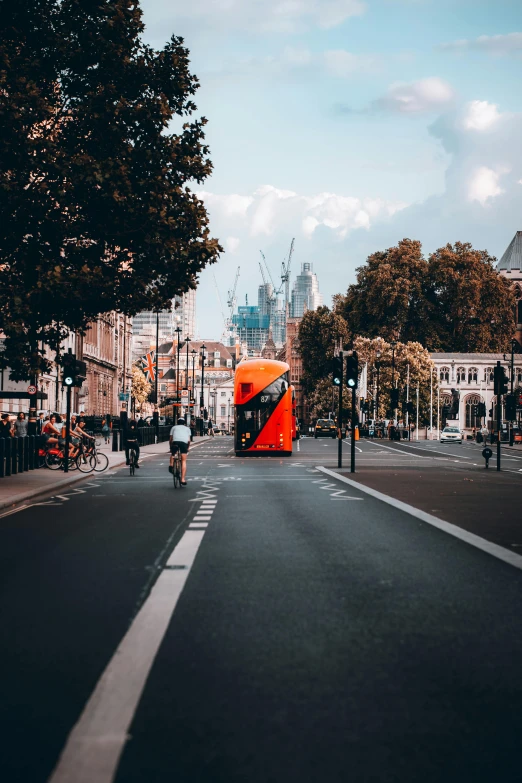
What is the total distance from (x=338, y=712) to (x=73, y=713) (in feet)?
4.08

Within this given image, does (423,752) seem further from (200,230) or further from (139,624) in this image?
(200,230)

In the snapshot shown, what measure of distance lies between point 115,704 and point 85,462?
1001 inches

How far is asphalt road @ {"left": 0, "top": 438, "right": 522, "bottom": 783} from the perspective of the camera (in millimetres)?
4402

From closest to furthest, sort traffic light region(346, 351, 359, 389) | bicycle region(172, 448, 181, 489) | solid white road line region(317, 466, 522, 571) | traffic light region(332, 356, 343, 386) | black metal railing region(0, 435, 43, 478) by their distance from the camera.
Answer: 1. solid white road line region(317, 466, 522, 571)
2. bicycle region(172, 448, 181, 489)
3. black metal railing region(0, 435, 43, 478)
4. traffic light region(346, 351, 359, 389)
5. traffic light region(332, 356, 343, 386)

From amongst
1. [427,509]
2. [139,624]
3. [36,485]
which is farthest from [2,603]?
[36,485]

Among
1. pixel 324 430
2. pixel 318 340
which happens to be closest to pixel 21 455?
pixel 324 430

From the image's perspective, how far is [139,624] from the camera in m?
7.25

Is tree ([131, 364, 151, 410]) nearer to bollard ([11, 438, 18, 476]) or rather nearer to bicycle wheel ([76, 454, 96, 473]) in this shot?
bicycle wheel ([76, 454, 96, 473])

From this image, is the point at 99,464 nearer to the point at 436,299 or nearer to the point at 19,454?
the point at 19,454

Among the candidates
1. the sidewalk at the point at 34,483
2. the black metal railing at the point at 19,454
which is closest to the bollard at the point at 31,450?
the black metal railing at the point at 19,454

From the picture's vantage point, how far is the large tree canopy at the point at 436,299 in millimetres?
97875

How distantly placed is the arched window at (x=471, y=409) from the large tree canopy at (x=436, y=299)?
117 ft

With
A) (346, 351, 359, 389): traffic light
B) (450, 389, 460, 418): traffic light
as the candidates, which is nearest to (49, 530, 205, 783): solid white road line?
(346, 351, 359, 389): traffic light

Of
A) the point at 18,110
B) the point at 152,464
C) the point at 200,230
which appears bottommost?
the point at 152,464
